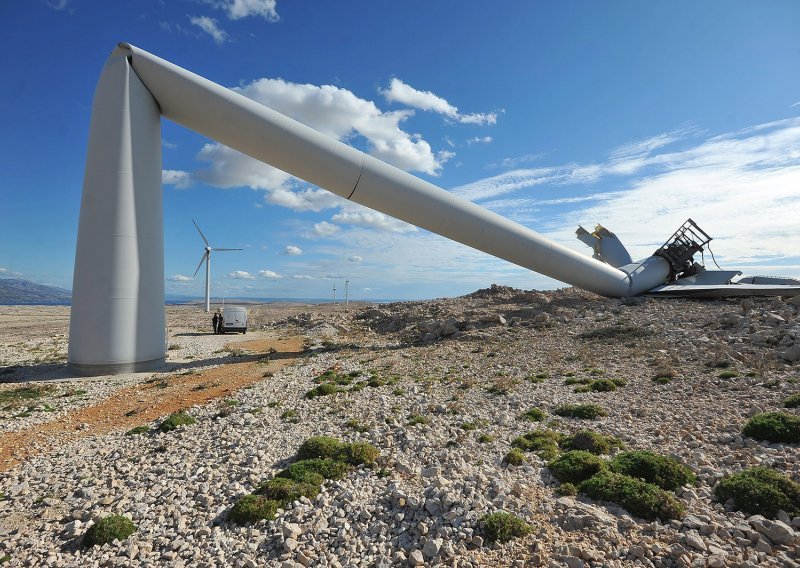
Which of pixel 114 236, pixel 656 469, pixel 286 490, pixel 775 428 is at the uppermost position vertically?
pixel 114 236

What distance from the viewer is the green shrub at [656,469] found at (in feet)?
30.3

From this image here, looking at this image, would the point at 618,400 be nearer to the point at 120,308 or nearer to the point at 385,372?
the point at 385,372

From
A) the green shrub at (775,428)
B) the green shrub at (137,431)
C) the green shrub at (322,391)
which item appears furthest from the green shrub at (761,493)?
the green shrub at (137,431)

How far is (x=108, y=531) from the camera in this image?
838cm

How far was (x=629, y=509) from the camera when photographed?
834cm

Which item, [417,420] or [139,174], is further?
[139,174]

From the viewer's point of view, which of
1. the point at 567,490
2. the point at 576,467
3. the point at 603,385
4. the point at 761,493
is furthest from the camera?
the point at 603,385

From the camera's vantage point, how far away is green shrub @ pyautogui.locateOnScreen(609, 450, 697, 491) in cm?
923

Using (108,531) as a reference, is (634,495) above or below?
above

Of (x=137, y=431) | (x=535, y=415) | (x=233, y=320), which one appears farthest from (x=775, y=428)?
(x=233, y=320)

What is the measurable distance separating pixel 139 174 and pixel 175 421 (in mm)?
14268

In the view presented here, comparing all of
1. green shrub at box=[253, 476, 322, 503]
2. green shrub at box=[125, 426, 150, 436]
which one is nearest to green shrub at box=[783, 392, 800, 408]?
green shrub at box=[253, 476, 322, 503]

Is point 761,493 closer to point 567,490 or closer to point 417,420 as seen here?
point 567,490

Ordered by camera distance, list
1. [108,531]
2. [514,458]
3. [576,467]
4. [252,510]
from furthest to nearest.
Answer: [514,458], [576,467], [252,510], [108,531]
